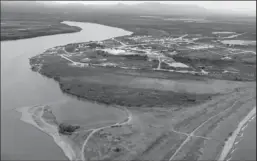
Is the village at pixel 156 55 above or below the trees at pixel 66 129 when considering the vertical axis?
above

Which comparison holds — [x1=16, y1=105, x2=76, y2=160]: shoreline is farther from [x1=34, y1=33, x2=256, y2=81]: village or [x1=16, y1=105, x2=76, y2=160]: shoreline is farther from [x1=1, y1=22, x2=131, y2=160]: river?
[x1=34, y1=33, x2=256, y2=81]: village

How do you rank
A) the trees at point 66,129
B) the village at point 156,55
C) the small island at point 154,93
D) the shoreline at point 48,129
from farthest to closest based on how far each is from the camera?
the village at point 156,55 < the trees at point 66,129 < the small island at point 154,93 < the shoreline at point 48,129

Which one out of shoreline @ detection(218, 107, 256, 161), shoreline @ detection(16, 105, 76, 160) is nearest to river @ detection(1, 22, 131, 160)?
shoreline @ detection(16, 105, 76, 160)

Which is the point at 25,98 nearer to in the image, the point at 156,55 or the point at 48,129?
the point at 48,129

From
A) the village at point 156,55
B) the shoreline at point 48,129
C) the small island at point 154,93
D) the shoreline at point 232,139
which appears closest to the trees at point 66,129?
the small island at point 154,93

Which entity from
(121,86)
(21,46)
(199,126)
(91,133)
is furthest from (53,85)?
(21,46)

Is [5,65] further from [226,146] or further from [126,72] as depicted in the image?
[226,146]

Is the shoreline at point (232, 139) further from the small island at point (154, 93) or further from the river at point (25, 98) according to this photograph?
the river at point (25, 98)

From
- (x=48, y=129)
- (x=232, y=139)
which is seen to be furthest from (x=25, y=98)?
(x=232, y=139)
